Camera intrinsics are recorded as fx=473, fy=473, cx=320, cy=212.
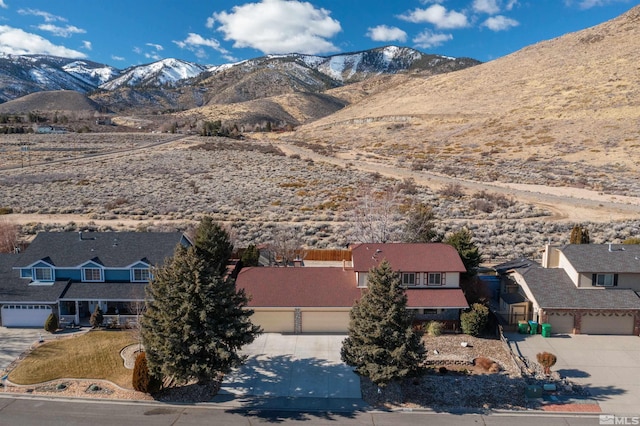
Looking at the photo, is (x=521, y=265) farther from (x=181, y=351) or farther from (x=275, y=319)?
(x=181, y=351)

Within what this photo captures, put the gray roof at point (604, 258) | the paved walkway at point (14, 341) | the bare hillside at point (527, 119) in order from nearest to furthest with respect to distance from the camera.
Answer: the paved walkway at point (14, 341), the gray roof at point (604, 258), the bare hillside at point (527, 119)

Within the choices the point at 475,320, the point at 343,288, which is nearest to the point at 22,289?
the point at 343,288

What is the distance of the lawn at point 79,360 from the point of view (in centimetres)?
2316

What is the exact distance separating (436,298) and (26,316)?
2516cm

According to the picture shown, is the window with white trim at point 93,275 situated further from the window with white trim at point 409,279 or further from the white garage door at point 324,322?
the window with white trim at point 409,279

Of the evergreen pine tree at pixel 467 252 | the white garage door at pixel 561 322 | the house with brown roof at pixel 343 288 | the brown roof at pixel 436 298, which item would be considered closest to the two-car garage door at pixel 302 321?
the house with brown roof at pixel 343 288

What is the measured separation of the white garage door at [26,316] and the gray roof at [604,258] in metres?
33.0

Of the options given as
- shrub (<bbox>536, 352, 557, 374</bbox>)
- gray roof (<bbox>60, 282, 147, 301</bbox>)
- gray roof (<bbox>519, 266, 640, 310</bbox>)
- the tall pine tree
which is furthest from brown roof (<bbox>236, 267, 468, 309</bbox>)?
the tall pine tree

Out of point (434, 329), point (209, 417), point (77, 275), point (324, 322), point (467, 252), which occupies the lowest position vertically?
point (209, 417)

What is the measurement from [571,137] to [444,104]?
176 feet

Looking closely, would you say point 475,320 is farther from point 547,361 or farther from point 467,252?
point 467,252

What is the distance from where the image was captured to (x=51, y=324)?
27672 mm

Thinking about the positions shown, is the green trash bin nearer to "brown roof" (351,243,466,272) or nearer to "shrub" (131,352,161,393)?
"brown roof" (351,243,466,272)

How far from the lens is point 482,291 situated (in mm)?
31578
